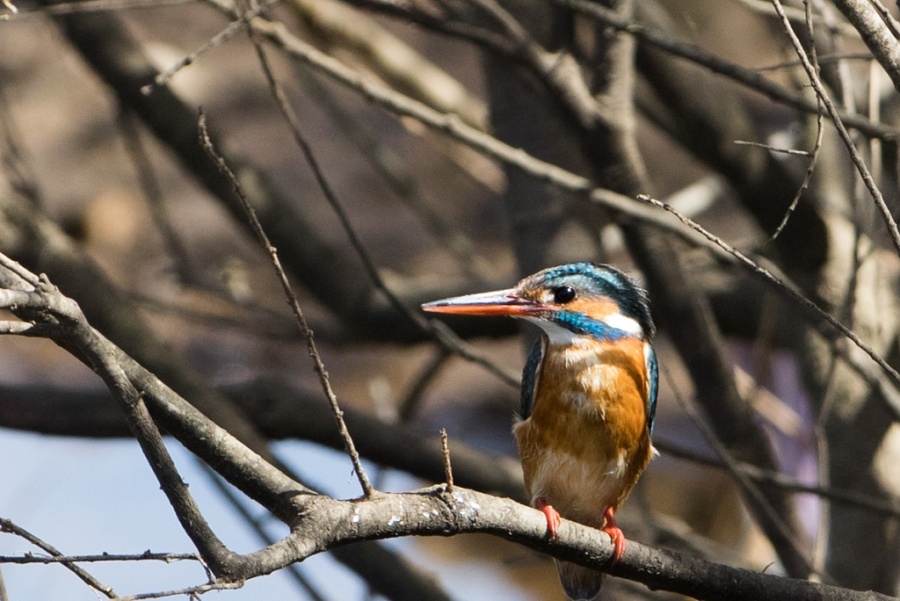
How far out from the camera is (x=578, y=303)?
3.29 m

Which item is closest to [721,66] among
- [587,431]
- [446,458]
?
[587,431]

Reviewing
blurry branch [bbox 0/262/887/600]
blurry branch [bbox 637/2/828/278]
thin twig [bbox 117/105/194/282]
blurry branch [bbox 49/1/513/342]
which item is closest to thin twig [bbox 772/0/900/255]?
blurry branch [bbox 0/262/887/600]

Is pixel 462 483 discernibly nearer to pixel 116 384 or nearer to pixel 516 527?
pixel 516 527

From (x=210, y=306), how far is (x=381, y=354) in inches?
57.8

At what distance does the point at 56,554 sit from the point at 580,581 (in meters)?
1.84

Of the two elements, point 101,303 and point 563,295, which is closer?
point 563,295

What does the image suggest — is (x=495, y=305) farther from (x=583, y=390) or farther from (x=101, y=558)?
(x=101, y=558)

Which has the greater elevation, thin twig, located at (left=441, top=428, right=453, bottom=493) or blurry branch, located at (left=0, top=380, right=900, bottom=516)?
blurry branch, located at (left=0, top=380, right=900, bottom=516)

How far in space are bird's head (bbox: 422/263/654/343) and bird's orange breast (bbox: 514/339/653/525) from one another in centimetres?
7

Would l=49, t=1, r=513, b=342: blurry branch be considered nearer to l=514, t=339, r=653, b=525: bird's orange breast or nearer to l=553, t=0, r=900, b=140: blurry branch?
l=514, t=339, r=653, b=525: bird's orange breast

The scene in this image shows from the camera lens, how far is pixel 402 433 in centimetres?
406

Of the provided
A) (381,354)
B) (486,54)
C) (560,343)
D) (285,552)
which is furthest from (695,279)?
(381,354)

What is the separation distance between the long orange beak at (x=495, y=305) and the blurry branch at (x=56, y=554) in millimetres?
1421

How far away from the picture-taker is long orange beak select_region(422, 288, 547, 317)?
3.08 meters
